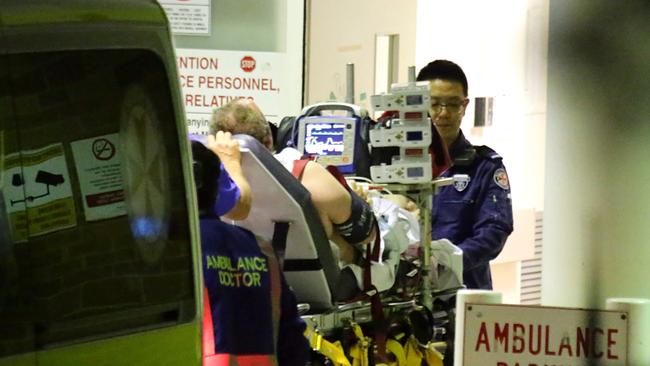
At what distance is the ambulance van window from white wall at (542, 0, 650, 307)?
63.4 inches

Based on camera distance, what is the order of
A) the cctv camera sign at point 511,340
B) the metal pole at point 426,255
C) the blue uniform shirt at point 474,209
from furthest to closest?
1. the blue uniform shirt at point 474,209
2. the metal pole at point 426,255
3. the cctv camera sign at point 511,340

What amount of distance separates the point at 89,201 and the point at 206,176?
3.28ft

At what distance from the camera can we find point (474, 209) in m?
5.40

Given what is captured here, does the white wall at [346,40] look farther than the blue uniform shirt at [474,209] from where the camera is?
Yes

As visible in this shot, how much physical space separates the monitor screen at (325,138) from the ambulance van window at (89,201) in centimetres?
232

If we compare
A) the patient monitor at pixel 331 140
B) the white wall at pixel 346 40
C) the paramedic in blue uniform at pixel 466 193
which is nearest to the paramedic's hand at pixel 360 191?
the patient monitor at pixel 331 140

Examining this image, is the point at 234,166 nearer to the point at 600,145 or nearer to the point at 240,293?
the point at 240,293

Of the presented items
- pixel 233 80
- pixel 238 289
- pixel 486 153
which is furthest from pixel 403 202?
pixel 233 80

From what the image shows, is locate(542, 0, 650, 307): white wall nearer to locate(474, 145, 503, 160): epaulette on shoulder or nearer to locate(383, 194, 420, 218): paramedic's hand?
locate(383, 194, 420, 218): paramedic's hand

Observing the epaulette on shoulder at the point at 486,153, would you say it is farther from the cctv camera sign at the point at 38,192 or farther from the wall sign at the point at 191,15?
the cctv camera sign at the point at 38,192

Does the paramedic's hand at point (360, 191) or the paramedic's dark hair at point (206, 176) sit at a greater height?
the paramedic's dark hair at point (206, 176)

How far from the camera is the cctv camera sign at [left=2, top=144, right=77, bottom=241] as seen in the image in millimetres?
2480

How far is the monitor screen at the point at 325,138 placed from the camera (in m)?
5.29

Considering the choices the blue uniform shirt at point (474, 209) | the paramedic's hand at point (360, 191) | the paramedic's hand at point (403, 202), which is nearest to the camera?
the paramedic's hand at point (360, 191)
